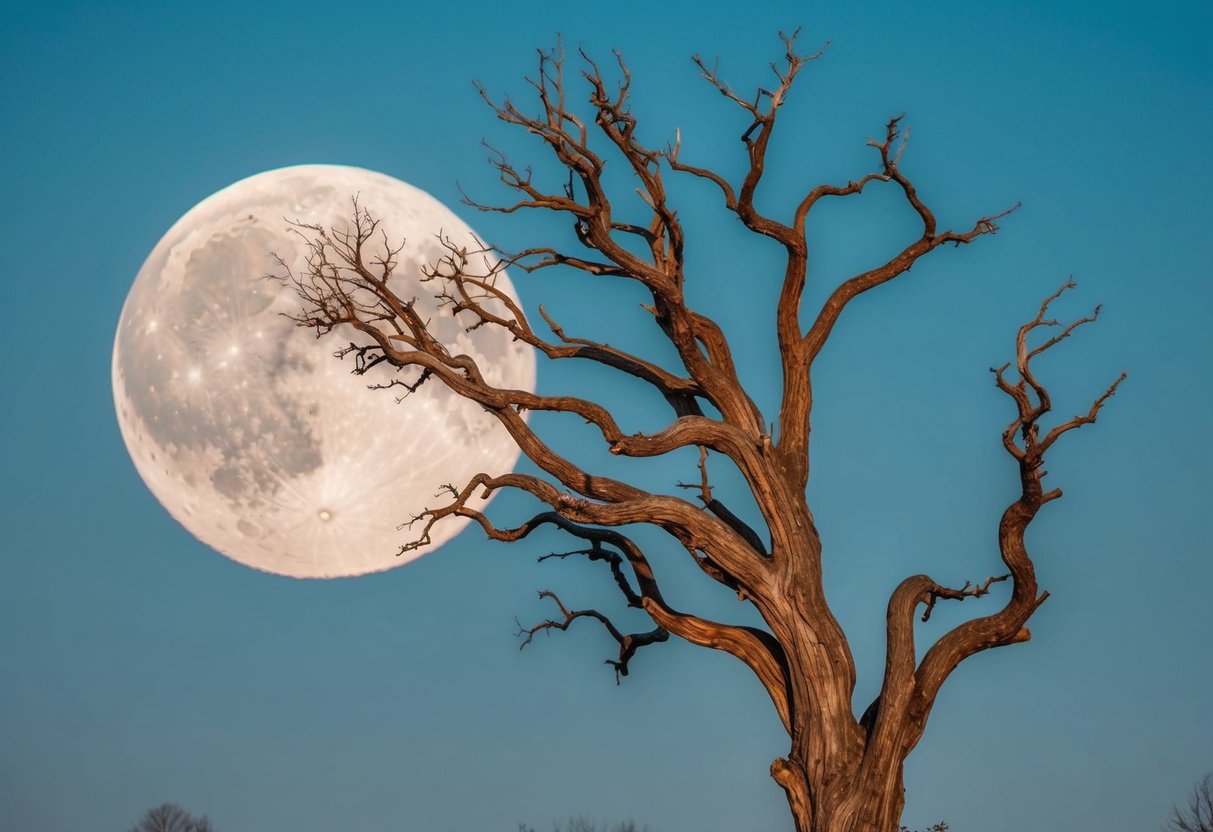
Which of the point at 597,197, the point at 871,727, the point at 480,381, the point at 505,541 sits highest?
the point at 597,197

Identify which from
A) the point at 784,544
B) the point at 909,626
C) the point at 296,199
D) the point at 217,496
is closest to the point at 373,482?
the point at 217,496

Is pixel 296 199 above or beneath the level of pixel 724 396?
A: above

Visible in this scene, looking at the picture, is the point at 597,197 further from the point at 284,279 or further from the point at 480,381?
the point at 284,279

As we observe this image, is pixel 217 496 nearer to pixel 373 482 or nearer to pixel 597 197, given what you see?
pixel 373 482

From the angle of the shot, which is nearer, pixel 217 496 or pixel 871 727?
pixel 871 727

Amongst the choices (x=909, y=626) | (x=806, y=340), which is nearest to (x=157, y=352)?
(x=806, y=340)

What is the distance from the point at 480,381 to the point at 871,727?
6011 millimetres

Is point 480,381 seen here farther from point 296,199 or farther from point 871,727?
point 871,727

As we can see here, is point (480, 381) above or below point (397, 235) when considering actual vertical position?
below

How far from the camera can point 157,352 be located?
21812 mm

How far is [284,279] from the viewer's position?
2164 centimetres

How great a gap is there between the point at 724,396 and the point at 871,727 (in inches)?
170

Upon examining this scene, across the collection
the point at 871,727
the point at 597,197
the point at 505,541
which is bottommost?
the point at 871,727

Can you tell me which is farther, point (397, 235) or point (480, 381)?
point (397, 235)
